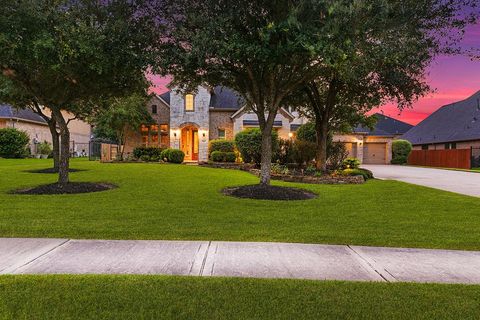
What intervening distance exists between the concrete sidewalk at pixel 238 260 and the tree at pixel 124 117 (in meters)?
22.4

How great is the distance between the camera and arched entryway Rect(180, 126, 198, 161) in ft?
104

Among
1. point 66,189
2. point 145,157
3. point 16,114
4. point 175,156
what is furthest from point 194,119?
point 66,189

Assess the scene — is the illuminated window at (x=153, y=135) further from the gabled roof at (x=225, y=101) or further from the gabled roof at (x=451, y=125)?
the gabled roof at (x=451, y=125)

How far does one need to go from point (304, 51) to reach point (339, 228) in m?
4.54

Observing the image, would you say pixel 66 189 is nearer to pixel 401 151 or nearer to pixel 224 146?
pixel 224 146

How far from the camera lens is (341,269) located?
13.6ft

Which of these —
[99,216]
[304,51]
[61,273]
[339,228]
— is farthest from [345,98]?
[61,273]

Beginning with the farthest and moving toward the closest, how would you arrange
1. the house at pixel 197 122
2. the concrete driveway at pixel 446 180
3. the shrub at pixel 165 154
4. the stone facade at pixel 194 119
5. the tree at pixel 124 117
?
the stone facade at pixel 194 119 → the house at pixel 197 122 → the shrub at pixel 165 154 → the tree at pixel 124 117 → the concrete driveway at pixel 446 180

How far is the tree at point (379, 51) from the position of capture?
319 inches

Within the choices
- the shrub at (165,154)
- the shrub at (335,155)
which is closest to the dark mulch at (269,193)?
the shrub at (335,155)

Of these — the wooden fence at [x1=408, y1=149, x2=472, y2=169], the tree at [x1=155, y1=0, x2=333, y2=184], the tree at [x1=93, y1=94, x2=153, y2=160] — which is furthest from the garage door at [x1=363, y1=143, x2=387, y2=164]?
the tree at [x1=155, y1=0, x2=333, y2=184]

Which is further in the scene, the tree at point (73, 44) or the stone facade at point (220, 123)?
the stone facade at point (220, 123)

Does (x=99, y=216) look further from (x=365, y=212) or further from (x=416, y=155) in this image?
(x=416, y=155)

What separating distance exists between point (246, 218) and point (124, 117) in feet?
76.1
